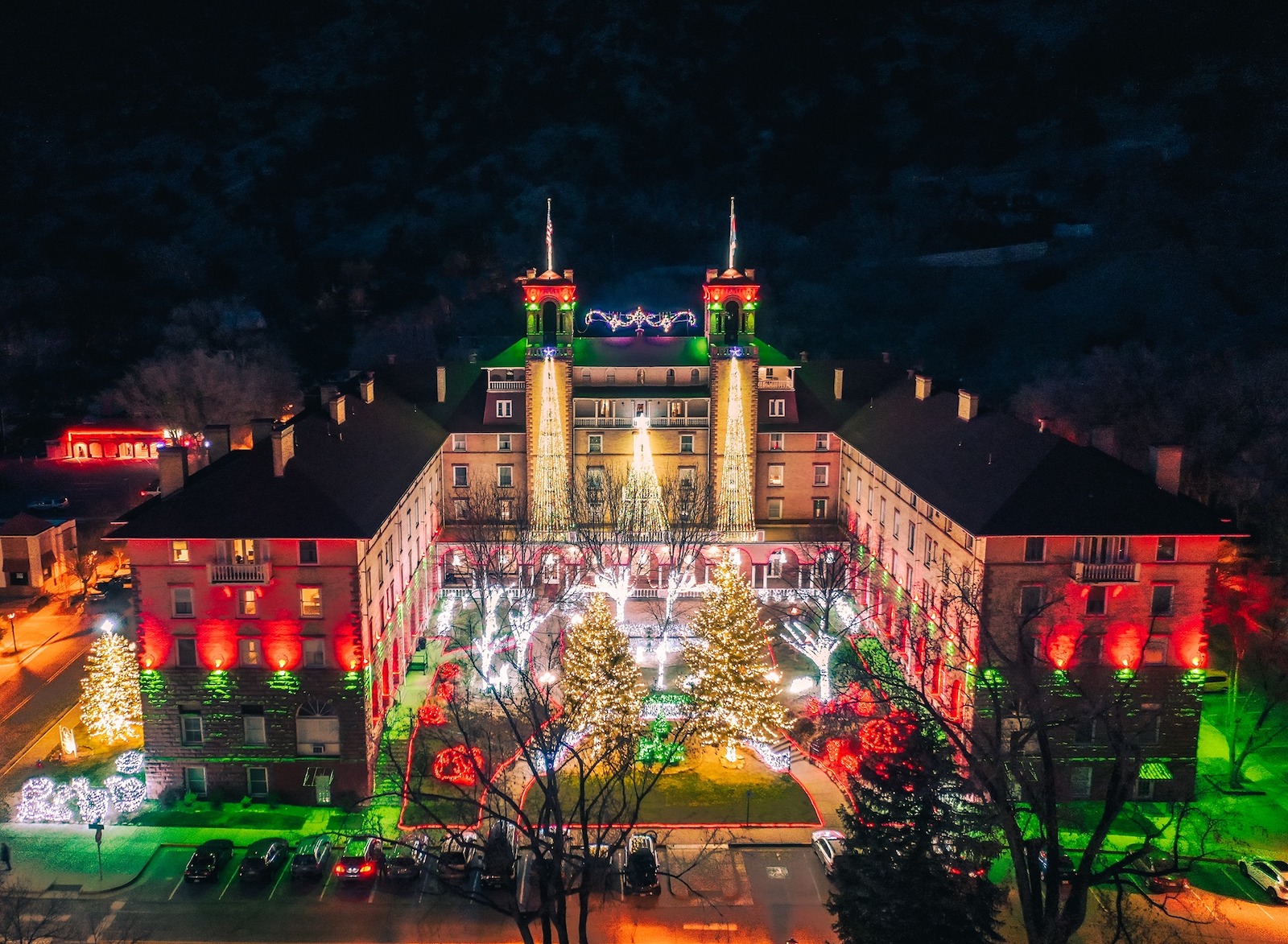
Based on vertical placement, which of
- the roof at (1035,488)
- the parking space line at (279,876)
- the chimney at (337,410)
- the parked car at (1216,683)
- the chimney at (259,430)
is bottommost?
the parking space line at (279,876)

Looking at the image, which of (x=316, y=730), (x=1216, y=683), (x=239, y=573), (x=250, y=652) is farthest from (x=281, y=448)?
(x=1216, y=683)

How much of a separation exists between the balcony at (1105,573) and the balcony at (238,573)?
32.2 meters

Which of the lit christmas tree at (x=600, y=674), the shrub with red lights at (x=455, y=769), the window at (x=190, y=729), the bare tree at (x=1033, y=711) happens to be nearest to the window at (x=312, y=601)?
the window at (x=190, y=729)

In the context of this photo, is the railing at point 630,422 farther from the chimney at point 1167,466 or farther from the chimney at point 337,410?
the chimney at point 1167,466

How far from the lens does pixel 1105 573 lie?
129 ft

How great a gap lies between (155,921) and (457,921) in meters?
10.0

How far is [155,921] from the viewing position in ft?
108

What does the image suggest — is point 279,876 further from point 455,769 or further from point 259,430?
point 259,430

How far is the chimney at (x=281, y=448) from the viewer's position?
40.1 meters

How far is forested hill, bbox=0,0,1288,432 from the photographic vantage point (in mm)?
107812

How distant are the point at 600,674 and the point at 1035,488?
19.7m

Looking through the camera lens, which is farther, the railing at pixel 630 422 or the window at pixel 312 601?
the railing at pixel 630 422

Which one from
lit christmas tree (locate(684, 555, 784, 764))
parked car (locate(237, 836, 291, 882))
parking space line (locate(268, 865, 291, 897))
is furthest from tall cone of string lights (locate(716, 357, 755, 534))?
parking space line (locate(268, 865, 291, 897))

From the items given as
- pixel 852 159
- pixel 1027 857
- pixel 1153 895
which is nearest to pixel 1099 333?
pixel 852 159
